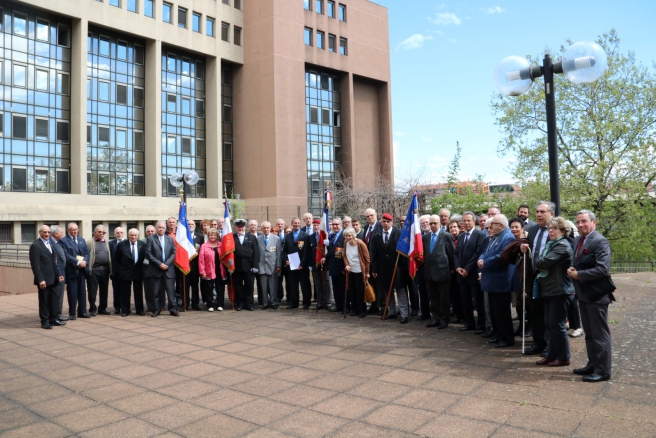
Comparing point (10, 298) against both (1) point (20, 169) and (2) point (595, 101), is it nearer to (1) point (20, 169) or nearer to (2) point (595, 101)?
(1) point (20, 169)

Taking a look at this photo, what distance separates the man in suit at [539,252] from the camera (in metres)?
6.89

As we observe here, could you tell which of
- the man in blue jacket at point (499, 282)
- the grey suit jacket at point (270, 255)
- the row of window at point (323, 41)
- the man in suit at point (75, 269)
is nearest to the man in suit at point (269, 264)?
the grey suit jacket at point (270, 255)

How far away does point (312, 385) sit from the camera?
226 inches

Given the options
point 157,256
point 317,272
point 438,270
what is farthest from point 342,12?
point 438,270

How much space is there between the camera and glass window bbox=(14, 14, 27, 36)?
3108 centimetres

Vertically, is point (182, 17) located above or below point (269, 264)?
above

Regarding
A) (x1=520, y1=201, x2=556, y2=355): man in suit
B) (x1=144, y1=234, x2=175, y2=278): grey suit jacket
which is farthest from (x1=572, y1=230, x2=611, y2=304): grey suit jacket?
(x1=144, y1=234, x2=175, y2=278): grey suit jacket

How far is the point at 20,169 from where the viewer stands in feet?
104

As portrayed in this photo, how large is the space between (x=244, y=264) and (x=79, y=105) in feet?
86.9

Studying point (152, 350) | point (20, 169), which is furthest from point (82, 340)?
point (20, 169)

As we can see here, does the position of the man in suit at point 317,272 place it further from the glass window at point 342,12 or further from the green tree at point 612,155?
the glass window at point 342,12

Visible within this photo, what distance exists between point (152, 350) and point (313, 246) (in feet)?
16.1

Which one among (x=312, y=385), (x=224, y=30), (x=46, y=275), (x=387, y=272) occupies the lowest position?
(x=312, y=385)

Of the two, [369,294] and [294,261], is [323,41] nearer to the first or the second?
[294,261]
